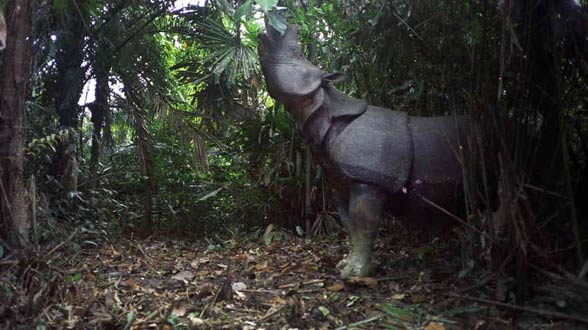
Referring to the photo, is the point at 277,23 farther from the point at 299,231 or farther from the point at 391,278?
the point at 299,231

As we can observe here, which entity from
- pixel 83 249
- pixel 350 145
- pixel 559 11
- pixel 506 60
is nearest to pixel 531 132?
pixel 506 60

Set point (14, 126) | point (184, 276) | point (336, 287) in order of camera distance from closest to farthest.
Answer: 1. point (14, 126)
2. point (336, 287)
3. point (184, 276)

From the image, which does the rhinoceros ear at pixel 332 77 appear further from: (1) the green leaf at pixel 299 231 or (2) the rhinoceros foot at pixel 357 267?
(1) the green leaf at pixel 299 231

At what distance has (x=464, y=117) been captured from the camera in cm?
279

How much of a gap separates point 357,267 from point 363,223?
24 cm

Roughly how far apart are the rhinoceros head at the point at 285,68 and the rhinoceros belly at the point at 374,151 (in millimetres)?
317

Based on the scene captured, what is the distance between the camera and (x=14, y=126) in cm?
257

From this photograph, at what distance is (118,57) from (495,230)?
3.55 metres

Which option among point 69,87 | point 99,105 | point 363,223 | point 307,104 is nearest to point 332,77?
point 307,104

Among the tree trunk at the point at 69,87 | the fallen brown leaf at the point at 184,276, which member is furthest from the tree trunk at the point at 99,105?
the fallen brown leaf at the point at 184,276

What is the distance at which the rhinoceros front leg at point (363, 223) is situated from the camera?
2.83m

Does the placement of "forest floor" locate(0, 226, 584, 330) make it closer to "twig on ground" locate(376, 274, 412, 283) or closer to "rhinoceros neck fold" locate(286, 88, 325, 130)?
"twig on ground" locate(376, 274, 412, 283)

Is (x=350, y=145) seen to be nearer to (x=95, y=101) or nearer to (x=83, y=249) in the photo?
(x=83, y=249)

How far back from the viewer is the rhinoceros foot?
9.36ft
